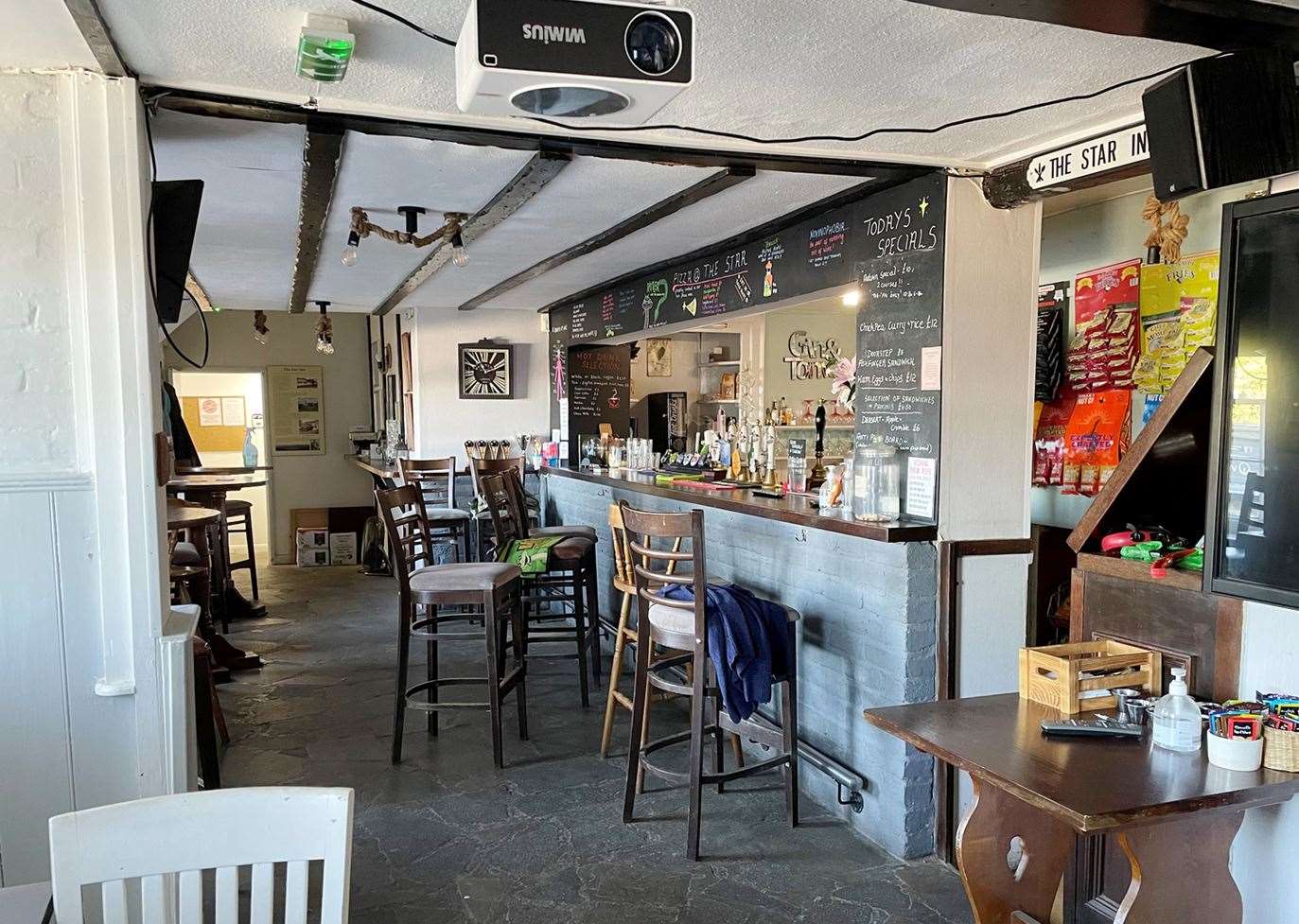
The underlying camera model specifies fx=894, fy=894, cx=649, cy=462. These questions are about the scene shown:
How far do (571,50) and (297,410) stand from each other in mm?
8422

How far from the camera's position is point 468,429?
23.3ft

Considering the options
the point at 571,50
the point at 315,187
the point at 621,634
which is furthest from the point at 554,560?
the point at 571,50

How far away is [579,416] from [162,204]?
4.37 m

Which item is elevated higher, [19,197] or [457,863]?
[19,197]

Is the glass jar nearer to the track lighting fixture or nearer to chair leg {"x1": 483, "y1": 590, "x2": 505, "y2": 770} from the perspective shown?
chair leg {"x1": 483, "y1": 590, "x2": 505, "y2": 770}

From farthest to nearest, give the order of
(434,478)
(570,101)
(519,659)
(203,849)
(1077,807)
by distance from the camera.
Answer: (434,478) < (519,659) < (570,101) < (1077,807) < (203,849)

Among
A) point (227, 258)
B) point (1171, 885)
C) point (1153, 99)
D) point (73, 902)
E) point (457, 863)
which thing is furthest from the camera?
point (227, 258)

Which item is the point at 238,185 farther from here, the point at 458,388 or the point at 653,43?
the point at 458,388

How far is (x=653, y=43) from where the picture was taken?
1.56m

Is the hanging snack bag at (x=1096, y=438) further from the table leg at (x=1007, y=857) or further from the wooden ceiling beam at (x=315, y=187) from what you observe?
the wooden ceiling beam at (x=315, y=187)

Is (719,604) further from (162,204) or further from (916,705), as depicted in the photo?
(162,204)

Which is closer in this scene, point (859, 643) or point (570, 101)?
point (570, 101)

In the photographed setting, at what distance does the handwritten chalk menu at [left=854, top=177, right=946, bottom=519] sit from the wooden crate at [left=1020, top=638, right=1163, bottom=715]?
2.77ft

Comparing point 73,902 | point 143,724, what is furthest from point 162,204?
point 73,902
